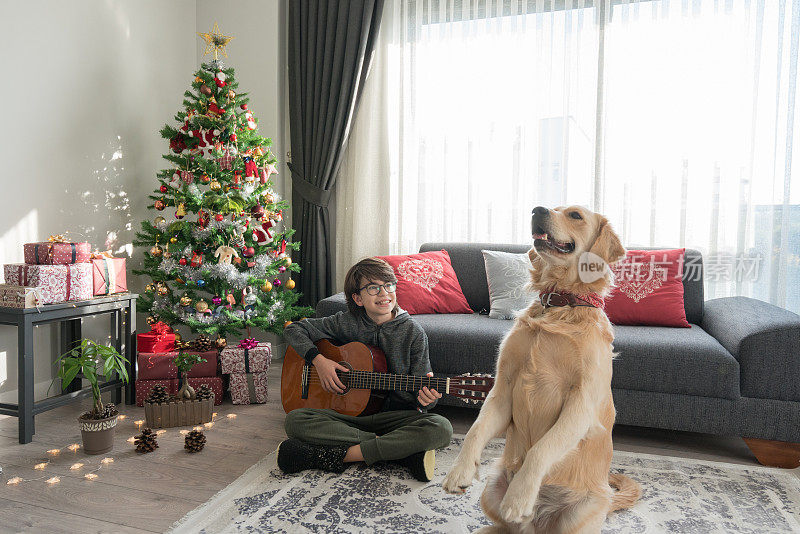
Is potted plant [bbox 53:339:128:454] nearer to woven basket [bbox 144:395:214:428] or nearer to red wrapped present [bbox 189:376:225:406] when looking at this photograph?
woven basket [bbox 144:395:214:428]

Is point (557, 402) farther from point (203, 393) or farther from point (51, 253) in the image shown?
point (51, 253)

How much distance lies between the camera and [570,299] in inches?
58.6

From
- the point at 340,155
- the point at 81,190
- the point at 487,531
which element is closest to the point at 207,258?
the point at 81,190

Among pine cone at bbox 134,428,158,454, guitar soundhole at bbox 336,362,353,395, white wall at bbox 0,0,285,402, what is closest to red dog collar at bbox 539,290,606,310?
guitar soundhole at bbox 336,362,353,395

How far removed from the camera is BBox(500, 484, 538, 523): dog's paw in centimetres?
126

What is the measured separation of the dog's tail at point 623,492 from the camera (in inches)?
69.3

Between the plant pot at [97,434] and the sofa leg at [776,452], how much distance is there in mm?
2685

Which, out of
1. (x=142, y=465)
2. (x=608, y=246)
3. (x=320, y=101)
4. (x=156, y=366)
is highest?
(x=320, y=101)

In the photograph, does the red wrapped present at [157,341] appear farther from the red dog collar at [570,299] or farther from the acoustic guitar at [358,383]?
the red dog collar at [570,299]

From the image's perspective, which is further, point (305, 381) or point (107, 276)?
point (107, 276)

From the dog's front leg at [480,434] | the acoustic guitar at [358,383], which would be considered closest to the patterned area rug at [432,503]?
the acoustic guitar at [358,383]

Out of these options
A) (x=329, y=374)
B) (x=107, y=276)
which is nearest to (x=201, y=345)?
(x=107, y=276)

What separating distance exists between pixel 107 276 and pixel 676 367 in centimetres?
281

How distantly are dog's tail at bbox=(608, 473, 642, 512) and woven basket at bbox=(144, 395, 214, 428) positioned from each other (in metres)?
1.87
